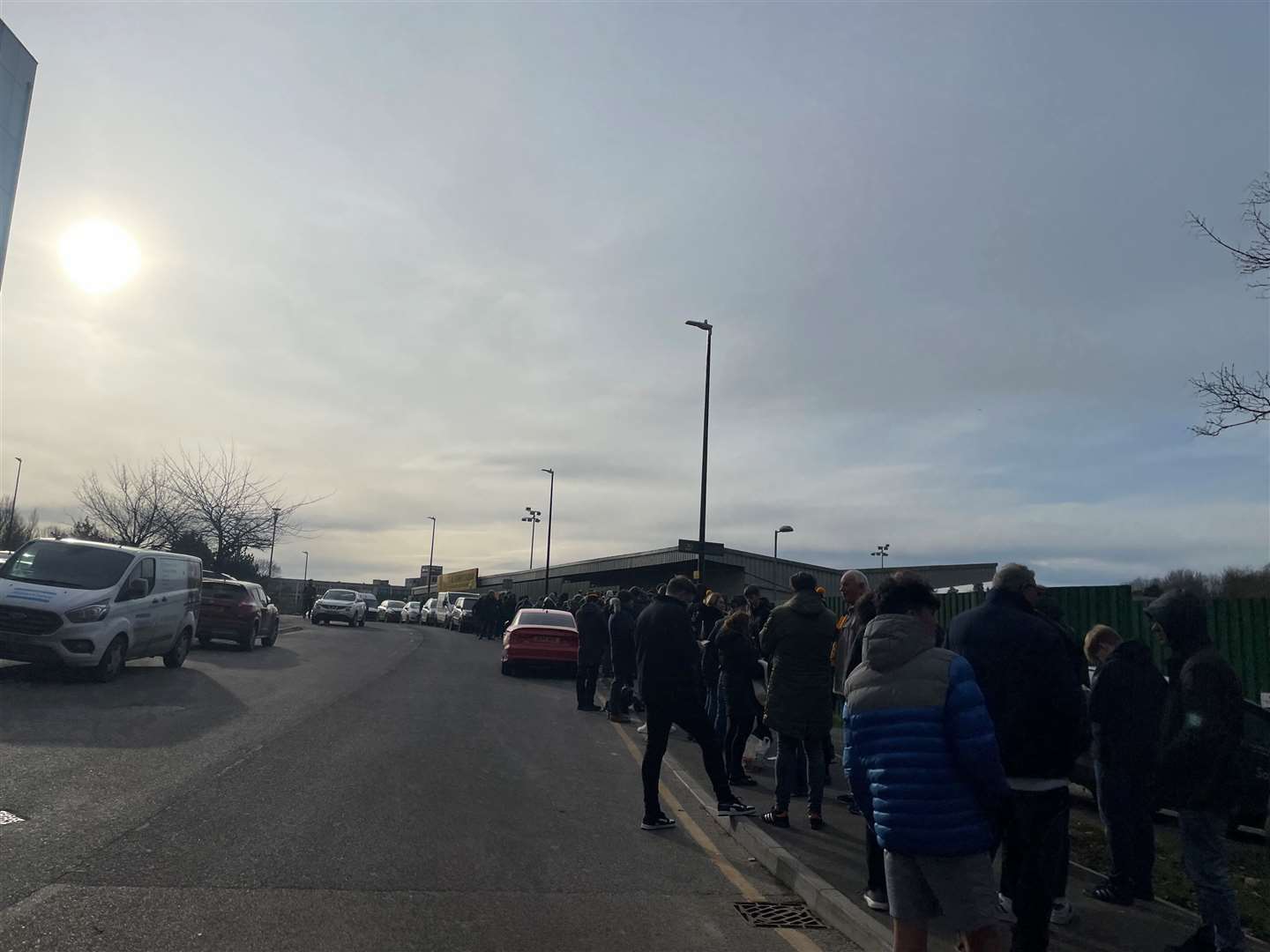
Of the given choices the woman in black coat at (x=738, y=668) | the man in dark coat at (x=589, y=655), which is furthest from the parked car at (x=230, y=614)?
the woman in black coat at (x=738, y=668)

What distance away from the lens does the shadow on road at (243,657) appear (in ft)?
60.2

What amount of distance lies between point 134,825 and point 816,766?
4944mm

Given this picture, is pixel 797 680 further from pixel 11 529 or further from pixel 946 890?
pixel 11 529

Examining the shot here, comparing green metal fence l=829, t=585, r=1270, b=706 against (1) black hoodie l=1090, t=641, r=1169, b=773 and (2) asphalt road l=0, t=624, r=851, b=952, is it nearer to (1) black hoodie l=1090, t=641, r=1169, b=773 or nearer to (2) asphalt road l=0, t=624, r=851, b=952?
(1) black hoodie l=1090, t=641, r=1169, b=773

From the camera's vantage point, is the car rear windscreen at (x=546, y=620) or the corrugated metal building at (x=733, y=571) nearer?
the car rear windscreen at (x=546, y=620)

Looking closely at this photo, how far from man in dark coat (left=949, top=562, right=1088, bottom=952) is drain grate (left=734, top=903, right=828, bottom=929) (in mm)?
1578

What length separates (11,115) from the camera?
21.3 meters

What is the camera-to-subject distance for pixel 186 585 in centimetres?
1669

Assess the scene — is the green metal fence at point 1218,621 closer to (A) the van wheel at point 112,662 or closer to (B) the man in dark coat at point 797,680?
(B) the man in dark coat at point 797,680

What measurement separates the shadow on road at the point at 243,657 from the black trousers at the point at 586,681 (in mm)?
6414

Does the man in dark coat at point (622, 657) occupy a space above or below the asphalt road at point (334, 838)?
above

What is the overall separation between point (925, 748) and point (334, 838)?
4.59 metres

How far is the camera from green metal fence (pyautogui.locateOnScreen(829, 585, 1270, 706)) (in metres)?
11.1

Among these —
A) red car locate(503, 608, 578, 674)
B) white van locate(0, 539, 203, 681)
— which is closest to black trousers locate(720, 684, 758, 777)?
white van locate(0, 539, 203, 681)
